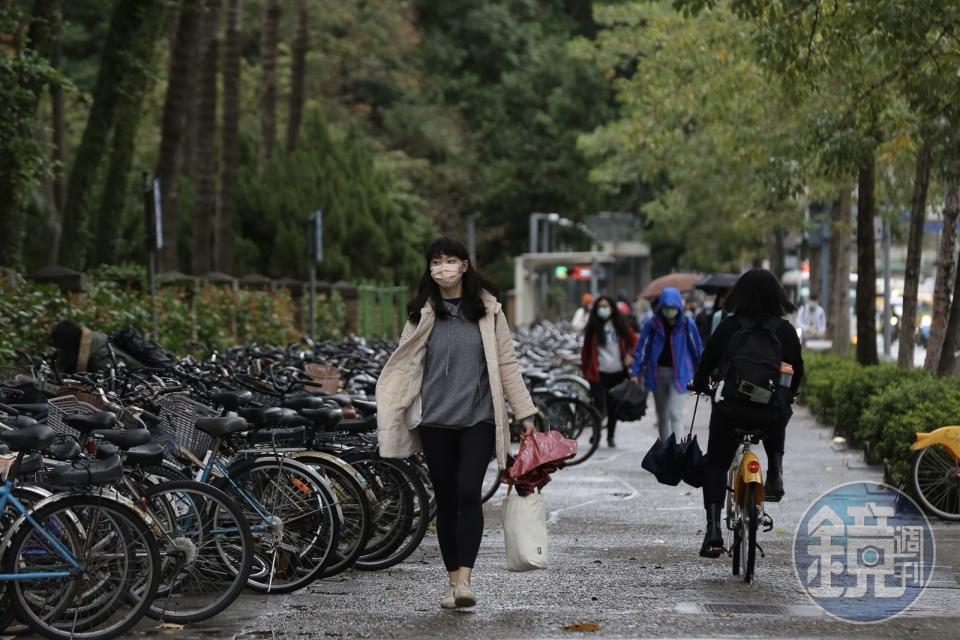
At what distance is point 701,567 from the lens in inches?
391

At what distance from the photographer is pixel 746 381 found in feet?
30.5

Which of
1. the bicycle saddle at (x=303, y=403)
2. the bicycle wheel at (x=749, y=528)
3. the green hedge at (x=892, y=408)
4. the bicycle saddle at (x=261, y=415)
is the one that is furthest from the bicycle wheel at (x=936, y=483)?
the bicycle saddle at (x=261, y=415)

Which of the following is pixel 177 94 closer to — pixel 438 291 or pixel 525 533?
pixel 438 291

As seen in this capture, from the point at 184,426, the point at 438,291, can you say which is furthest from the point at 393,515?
the point at 438,291

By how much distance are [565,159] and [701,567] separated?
59587 mm

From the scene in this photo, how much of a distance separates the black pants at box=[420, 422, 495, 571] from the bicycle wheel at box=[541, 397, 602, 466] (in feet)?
27.9

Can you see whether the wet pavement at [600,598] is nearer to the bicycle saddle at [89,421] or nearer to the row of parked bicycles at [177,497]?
the row of parked bicycles at [177,497]

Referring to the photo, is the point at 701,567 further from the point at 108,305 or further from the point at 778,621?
the point at 108,305

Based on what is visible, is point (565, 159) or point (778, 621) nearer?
point (778, 621)

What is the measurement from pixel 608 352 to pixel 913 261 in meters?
3.35

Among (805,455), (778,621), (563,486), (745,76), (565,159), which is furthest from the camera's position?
(565,159)

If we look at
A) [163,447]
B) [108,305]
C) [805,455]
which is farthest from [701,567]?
[108,305]

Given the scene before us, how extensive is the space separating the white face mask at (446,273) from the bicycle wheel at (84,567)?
1962 mm

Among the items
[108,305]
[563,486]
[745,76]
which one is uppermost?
[745,76]
